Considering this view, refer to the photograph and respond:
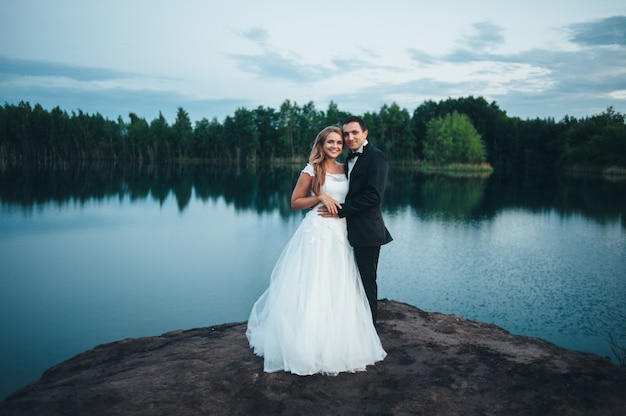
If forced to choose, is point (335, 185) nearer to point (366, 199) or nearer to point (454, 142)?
point (366, 199)

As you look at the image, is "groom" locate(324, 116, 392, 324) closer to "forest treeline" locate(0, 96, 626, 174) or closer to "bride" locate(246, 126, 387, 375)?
"bride" locate(246, 126, 387, 375)

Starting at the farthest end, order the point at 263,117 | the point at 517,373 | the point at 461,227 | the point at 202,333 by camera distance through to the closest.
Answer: the point at 263,117 → the point at 461,227 → the point at 202,333 → the point at 517,373

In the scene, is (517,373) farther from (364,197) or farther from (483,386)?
(364,197)

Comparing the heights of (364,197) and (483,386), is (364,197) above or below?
above

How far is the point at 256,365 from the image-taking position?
4816mm

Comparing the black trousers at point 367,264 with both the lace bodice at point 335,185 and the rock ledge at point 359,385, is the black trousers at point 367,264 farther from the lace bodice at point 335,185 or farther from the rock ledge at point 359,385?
the rock ledge at point 359,385

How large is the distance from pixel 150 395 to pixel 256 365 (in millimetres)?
1105

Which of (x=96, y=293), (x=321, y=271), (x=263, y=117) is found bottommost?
(x=96, y=293)

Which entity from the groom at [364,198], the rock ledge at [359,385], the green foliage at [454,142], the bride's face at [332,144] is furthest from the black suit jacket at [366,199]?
the green foliage at [454,142]

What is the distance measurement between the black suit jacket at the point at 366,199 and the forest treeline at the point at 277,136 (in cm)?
7406

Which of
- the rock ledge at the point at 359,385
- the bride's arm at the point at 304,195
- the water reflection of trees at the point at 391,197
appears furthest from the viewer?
the water reflection of trees at the point at 391,197

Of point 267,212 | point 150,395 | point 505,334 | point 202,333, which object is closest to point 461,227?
point 267,212

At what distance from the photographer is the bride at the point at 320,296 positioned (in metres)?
4.59

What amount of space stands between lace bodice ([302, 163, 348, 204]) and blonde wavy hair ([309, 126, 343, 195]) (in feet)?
0.17
